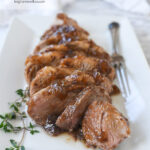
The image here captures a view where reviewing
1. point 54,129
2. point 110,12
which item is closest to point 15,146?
point 54,129

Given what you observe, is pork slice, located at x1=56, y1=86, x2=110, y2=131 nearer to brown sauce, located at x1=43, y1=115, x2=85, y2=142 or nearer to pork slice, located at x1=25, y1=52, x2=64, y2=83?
brown sauce, located at x1=43, y1=115, x2=85, y2=142

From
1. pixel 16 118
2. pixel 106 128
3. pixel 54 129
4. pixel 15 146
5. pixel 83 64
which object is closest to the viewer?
pixel 106 128

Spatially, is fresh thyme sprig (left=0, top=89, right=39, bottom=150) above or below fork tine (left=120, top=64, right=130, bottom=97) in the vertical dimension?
below

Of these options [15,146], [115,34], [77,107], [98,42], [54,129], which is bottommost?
[15,146]

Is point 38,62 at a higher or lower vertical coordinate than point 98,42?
lower

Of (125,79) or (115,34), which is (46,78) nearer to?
(125,79)

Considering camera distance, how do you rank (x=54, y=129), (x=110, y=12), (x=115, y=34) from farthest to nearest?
(x=110, y=12) < (x=115, y=34) < (x=54, y=129)

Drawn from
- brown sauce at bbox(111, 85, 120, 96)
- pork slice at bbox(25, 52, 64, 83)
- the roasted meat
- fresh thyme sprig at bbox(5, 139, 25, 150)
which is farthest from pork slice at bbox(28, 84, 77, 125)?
brown sauce at bbox(111, 85, 120, 96)
